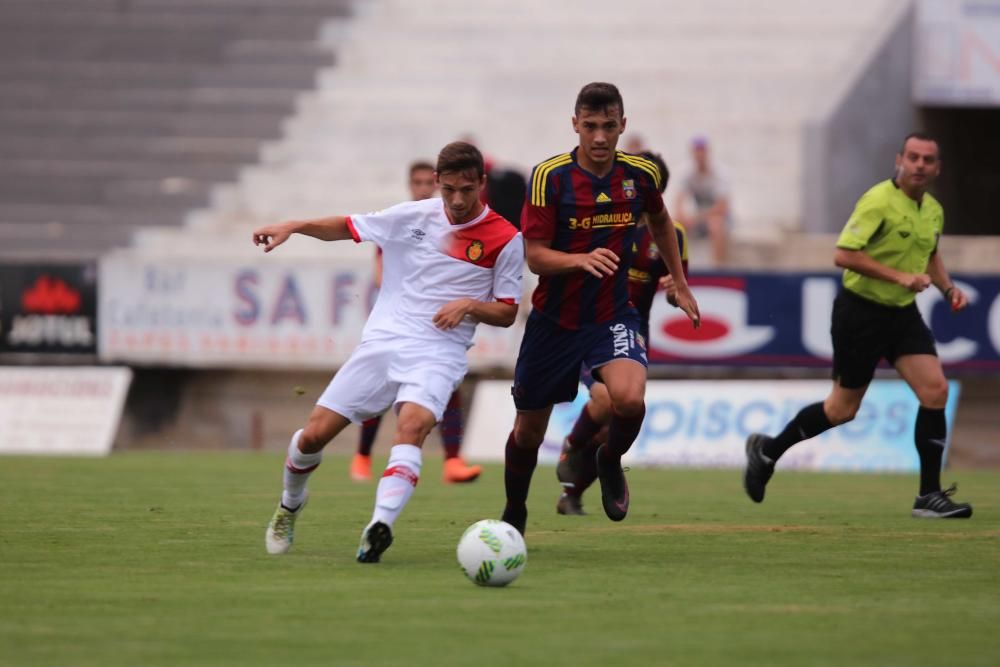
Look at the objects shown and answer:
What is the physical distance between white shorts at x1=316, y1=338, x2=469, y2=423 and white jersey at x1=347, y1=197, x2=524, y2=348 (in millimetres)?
120

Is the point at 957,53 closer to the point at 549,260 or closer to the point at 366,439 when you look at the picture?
the point at 366,439

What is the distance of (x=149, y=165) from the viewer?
78.2 feet

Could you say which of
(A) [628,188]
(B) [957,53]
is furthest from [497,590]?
(B) [957,53]

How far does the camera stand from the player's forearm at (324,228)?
25.7ft

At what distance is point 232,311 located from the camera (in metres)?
18.7

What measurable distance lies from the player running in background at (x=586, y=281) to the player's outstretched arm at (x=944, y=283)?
89.1 inches

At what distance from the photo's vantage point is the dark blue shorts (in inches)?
328

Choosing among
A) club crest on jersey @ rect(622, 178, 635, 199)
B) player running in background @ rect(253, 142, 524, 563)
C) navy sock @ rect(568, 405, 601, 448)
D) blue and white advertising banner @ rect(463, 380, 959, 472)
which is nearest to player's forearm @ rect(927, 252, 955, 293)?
navy sock @ rect(568, 405, 601, 448)

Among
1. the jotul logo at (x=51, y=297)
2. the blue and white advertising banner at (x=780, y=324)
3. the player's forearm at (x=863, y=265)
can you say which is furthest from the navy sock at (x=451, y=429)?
the jotul logo at (x=51, y=297)

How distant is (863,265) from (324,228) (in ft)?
11.6

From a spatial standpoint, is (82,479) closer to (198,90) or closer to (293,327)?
(293,327)

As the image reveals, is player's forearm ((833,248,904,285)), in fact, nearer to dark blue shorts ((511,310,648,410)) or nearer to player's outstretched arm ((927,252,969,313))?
player's outstretched arm ((927,252,969,313))

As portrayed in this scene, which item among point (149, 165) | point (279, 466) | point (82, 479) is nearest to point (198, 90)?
point (149, 165)

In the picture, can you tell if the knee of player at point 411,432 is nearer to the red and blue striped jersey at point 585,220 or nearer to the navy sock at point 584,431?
the red and blue striped jersey at point 585,220
